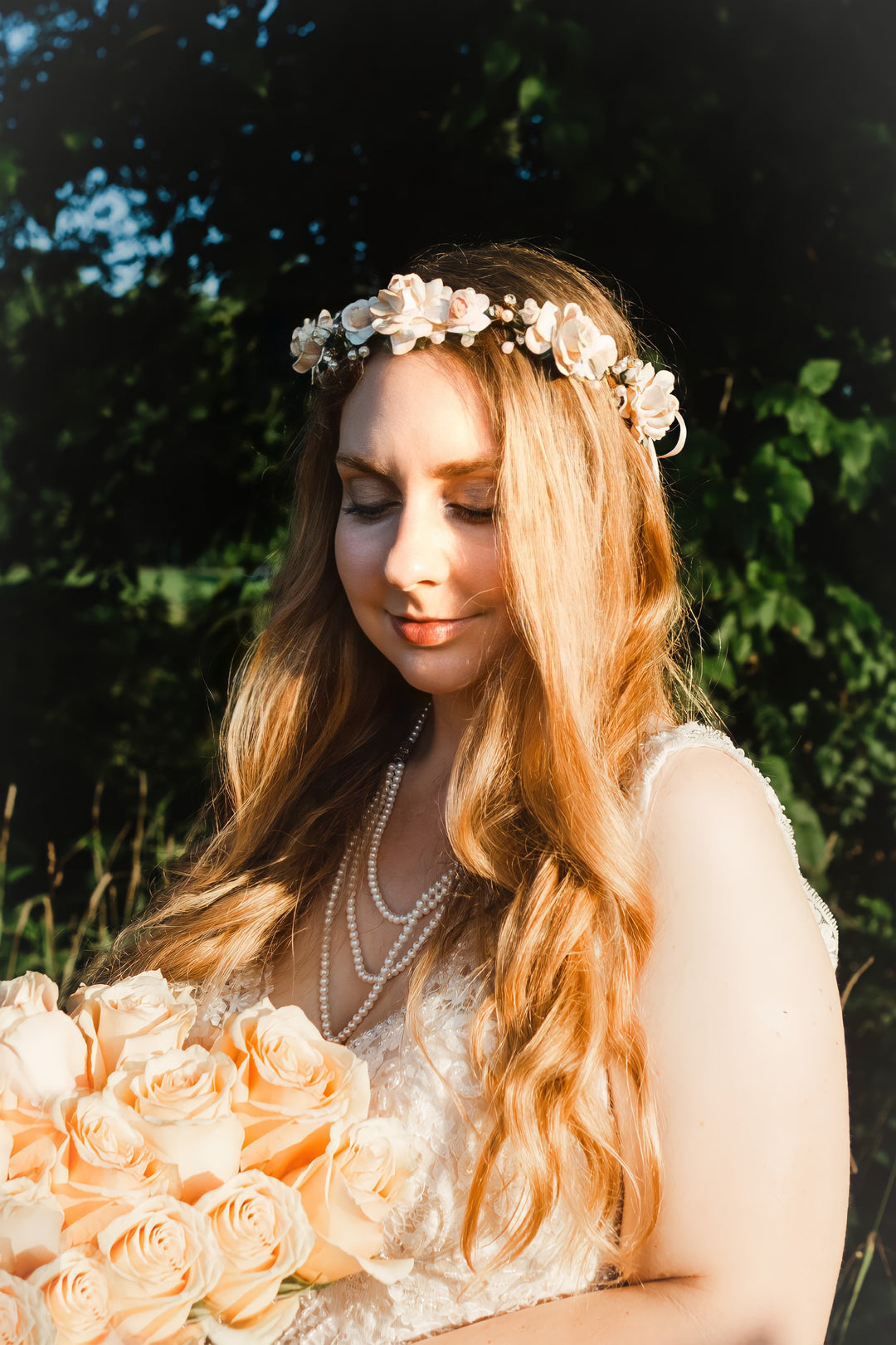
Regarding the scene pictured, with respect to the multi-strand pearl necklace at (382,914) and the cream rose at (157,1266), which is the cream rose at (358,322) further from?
the cream rose at (157,1266)

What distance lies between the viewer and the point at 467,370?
1.67 m

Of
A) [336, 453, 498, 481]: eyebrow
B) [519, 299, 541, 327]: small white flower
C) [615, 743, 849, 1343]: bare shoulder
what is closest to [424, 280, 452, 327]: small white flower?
[519, 299, 541, 327]: small white flower

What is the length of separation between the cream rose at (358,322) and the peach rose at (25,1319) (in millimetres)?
1422

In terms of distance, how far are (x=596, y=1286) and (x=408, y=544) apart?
1.10 meters

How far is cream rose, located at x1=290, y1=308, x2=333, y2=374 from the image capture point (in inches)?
76.6

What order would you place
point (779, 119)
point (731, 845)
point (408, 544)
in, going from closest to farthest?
point (731, 845) → point (408, 544) → point (779, 119)

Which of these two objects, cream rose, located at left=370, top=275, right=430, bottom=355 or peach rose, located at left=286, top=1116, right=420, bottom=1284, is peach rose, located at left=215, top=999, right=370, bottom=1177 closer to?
peach rose, located at left=286, top=1116, right=420, bottom=1284

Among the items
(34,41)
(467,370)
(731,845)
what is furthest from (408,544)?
(34,41)

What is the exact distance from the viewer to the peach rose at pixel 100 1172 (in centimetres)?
104

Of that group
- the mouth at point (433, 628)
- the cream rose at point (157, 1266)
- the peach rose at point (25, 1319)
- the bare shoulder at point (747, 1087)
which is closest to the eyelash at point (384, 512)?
the mouth at point (433, 628)

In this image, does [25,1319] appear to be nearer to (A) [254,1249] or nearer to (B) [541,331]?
(A) [254,1249]

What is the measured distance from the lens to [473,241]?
2.81m

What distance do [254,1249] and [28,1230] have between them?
21 centimetres

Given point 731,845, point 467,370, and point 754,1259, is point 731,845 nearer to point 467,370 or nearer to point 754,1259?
point 754,1259
